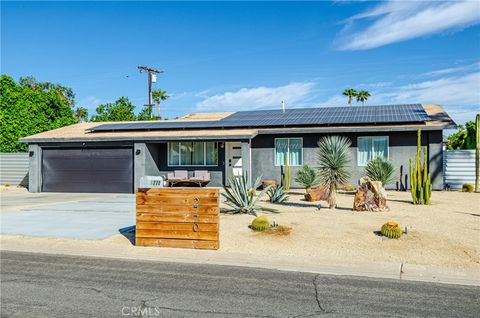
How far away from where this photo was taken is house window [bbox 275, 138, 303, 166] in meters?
23.6


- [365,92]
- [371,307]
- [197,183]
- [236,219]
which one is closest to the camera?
[371,307]

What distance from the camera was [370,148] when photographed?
22578mm

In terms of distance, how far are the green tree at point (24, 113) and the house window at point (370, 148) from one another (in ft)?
97.5

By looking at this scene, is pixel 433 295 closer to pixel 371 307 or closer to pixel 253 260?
pixel 371 307

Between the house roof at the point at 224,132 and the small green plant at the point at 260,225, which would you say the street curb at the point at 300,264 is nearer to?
the small green plant at the point at 260,225

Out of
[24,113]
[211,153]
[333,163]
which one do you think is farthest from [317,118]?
[24,113]

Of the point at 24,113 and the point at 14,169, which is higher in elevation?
the point at 24,113

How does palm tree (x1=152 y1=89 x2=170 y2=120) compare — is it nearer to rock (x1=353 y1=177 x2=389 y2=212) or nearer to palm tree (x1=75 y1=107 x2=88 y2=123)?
palm tree (x1=75 y1=107 x2=88 y2=123)

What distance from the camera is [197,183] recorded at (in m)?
24.0

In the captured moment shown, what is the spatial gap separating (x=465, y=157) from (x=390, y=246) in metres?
15.7

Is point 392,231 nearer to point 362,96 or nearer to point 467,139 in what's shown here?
point 467,139

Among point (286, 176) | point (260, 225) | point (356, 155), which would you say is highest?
point (356, 155)

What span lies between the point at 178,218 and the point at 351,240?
156 inches

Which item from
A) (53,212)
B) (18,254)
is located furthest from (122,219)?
(18,254)
